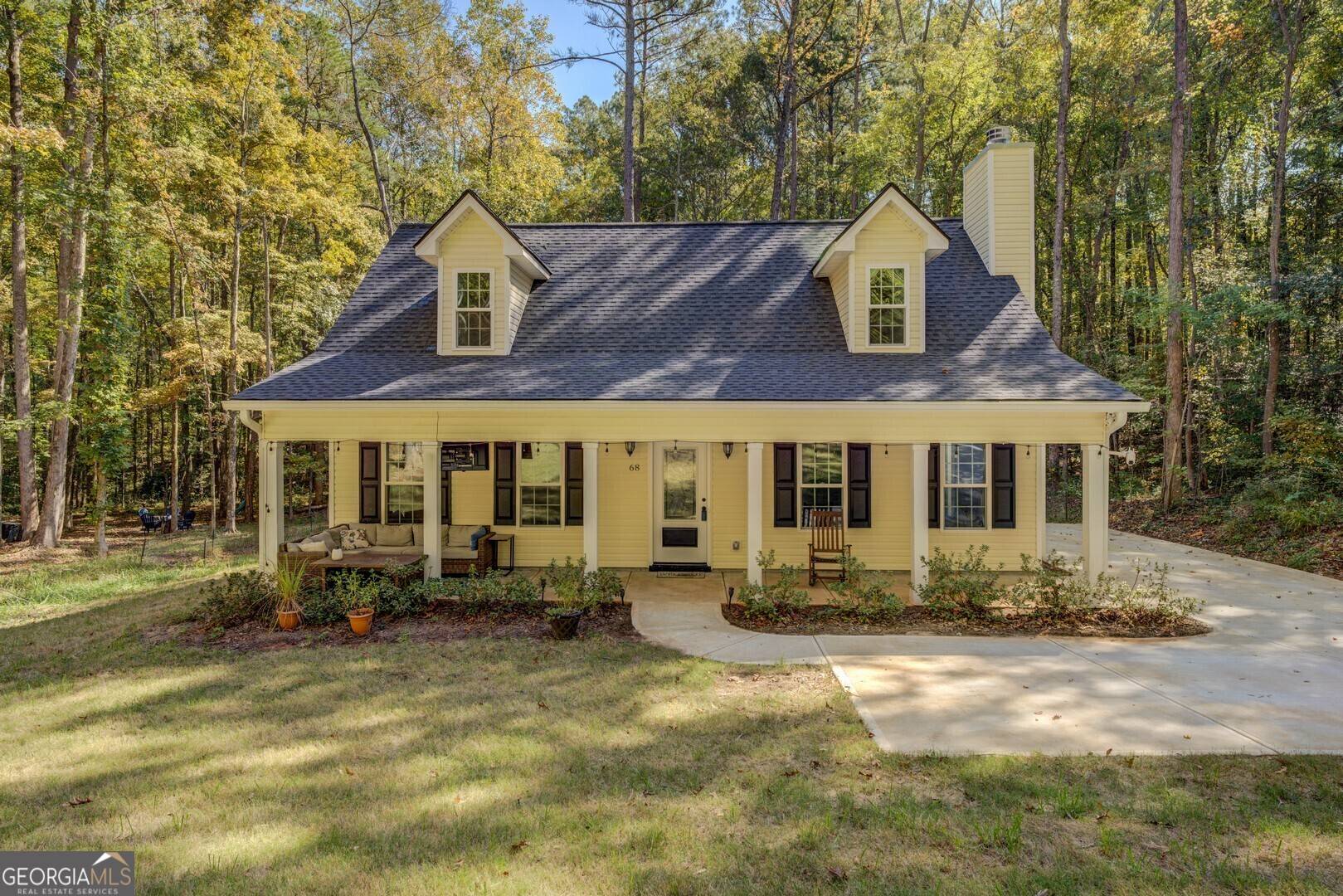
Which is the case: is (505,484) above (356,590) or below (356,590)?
above

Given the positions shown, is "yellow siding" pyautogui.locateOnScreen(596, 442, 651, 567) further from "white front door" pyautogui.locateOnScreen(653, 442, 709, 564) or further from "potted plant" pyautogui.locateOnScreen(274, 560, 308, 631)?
"potted plant" pyautogui.locateOnScreen(274, 560, 308, 631)

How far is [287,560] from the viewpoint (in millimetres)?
8641

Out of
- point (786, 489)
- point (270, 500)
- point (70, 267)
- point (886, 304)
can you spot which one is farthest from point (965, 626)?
point (70, 267)

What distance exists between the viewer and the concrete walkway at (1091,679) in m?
4.71

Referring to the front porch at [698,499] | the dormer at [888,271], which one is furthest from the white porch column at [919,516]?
the dormer at [888,271]

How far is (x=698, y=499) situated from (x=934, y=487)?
151 inches

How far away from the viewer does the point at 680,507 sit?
10.8m

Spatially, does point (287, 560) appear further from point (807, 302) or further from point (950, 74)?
point (950, 74)

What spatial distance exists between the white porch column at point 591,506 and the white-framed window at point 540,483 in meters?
1.80

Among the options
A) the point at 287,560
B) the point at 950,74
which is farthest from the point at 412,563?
the point at 950,74

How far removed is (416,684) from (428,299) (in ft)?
24.6

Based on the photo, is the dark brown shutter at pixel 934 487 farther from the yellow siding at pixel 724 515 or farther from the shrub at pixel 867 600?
the shrub at pixel 867 600

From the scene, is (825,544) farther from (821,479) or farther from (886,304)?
(886,304)

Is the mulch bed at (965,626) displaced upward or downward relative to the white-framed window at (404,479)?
downward
